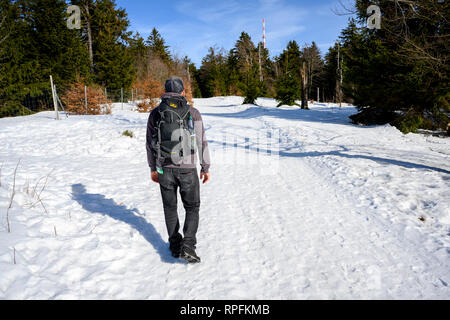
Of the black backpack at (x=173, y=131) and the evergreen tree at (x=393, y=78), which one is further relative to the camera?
the evergreen tree at (x=393, y=78)

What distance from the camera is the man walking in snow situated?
2.71m

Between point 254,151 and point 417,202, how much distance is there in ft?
16.3

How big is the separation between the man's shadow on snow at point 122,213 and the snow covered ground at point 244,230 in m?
0.02

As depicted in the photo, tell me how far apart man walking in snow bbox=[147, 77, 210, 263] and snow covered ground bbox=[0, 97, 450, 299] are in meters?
0.40

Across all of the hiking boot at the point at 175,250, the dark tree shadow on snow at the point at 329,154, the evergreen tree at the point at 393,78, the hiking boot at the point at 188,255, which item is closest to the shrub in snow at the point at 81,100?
the dark tree shadow on snow at the point at 329,154

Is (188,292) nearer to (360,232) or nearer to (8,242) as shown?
(8,242)

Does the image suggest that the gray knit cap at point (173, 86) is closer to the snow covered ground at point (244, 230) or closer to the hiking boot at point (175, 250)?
the hiking boot at point (175, 250)

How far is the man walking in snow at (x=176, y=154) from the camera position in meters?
2.71

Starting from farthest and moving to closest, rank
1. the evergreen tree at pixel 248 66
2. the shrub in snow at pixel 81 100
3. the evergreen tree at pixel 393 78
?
the evergreen tree at pixel 248 66, the shrub in snow at pixel 81 100, the evergreen tree at pixel 393 78

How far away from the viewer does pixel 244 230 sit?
3.70 metres

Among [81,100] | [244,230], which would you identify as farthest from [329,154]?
[81,100]

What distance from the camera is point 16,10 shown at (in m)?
20.4

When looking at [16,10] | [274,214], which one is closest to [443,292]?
[274,214]

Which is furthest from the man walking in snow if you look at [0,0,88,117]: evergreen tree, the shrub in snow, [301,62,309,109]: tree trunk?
[301,62,309,109]: tree trunk
